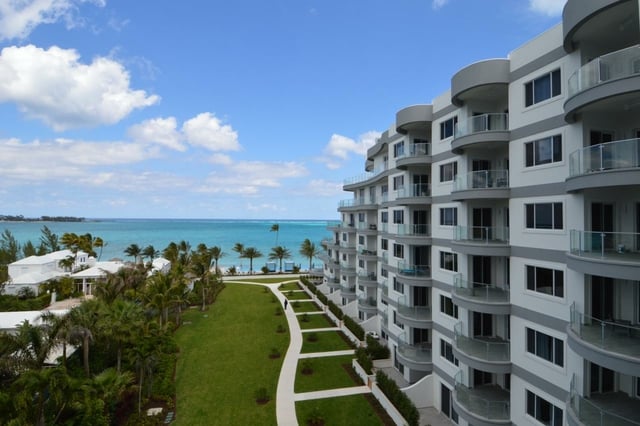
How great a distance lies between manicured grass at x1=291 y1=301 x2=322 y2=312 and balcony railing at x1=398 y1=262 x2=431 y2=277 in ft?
68.5

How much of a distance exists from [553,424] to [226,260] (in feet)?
364

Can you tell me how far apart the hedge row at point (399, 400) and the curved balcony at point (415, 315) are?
3711 millimetres

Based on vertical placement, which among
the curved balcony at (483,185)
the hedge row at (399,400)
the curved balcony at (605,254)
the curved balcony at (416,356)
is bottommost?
the hedge row at (399,400)

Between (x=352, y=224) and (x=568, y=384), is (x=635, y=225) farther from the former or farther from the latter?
(x=352, y=224)

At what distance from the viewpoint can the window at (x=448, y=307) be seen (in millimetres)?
19125

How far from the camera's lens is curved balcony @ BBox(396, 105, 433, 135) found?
21.6 metres

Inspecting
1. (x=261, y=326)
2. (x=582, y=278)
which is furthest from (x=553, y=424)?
(x=261, y=326)

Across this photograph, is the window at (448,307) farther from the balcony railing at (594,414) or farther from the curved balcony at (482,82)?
the curved balcony at (482,82)

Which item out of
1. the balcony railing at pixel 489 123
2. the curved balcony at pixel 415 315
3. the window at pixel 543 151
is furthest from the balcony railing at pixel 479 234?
the curved balcony at pixel 415 315

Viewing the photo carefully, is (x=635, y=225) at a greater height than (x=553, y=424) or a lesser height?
greater

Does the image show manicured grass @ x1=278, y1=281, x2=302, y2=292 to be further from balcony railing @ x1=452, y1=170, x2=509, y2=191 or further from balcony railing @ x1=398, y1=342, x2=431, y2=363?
balcony railing @ x1=452, y1=170, x2=509, y2=191

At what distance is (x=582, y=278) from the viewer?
1160cm

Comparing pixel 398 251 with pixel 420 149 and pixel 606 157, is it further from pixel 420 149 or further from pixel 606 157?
pixel 606 157

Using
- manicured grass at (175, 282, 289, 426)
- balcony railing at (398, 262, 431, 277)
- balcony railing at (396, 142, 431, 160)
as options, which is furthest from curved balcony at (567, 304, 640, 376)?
manicured grass at (175, 282, 289, 426)
